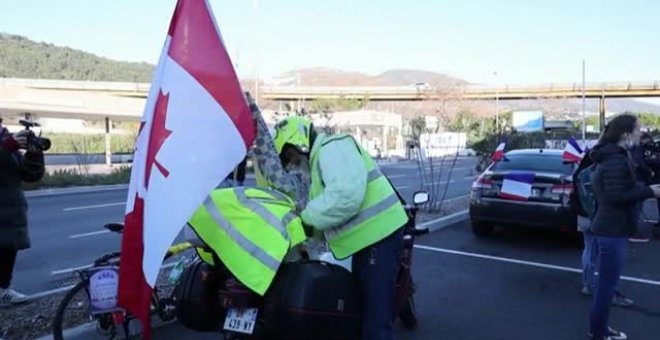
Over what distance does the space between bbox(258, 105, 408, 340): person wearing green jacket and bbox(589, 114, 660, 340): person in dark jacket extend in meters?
2.15

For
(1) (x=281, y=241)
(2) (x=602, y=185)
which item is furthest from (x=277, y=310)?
(2) (x=602, y=185)

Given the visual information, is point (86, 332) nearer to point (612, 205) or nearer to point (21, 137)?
point (21, 137)

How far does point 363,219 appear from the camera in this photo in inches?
132

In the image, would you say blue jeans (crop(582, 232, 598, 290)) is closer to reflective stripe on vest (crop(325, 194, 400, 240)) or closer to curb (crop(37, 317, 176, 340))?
reflective stripe on vest (crop(325, 194, 400, 240))

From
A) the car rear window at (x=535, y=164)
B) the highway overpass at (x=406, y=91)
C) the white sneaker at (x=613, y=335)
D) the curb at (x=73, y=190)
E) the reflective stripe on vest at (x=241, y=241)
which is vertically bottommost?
the curb at (x=73, y=190)

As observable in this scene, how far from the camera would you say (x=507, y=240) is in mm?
9906

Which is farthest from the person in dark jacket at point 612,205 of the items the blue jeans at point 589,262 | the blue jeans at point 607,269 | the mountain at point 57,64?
the mountain at point 57,64

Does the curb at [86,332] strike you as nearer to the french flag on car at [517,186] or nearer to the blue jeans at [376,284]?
the blue jeans at [376,284]

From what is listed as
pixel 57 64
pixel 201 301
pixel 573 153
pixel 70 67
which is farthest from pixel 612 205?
pixel 70 67

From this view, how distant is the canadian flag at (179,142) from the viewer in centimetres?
259

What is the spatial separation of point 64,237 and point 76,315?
6.61 meters

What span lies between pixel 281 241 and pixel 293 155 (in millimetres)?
671

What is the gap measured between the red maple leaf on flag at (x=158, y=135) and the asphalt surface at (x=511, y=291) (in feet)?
9.23

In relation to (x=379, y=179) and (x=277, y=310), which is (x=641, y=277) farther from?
(x=277, y=310)
